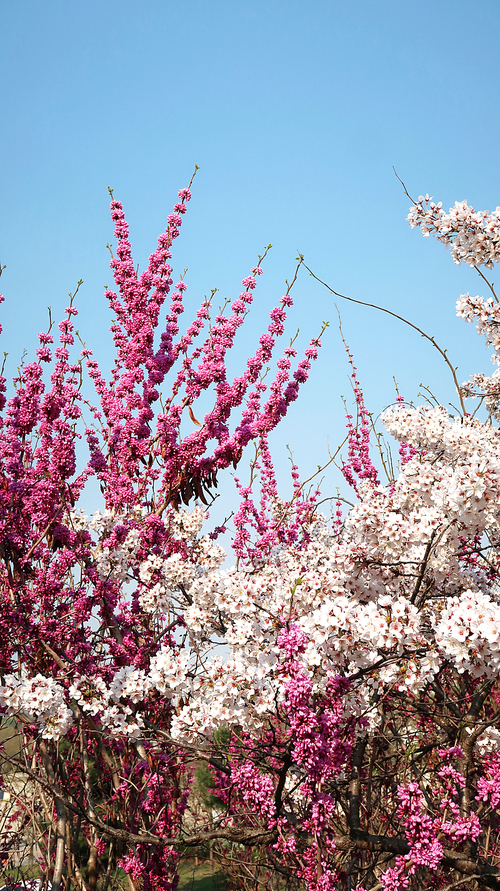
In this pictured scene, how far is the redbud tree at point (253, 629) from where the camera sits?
350 cm

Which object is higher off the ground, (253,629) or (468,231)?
(468,231)

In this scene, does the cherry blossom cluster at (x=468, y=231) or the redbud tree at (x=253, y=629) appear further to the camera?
the cherry blossom cluster at (x=468, y=231)

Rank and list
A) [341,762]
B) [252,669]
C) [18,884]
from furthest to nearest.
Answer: [18,884]
[252,669]
[341,762]

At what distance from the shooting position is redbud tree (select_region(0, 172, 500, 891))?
3500 mm

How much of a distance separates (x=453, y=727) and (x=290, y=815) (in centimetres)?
136

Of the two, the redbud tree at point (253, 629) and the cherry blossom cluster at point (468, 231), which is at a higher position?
the cherry blossom cluster at point (468, 231)

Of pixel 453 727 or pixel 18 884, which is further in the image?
pixel 18 884

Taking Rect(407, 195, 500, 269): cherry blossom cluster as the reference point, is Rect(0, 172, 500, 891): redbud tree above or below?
below

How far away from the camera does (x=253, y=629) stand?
156 inches

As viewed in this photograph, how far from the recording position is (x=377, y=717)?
4.68 m

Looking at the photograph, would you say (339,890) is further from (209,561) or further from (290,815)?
(209,561)

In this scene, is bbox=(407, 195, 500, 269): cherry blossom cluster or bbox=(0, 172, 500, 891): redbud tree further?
bbox=(407, 195, 500, 269): cherry blossom cluster

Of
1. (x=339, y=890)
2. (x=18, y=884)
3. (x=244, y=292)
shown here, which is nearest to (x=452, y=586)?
(x=339, y=890)

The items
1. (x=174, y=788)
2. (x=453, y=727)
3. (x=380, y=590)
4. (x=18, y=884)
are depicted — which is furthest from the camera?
(x=18, y=884)
